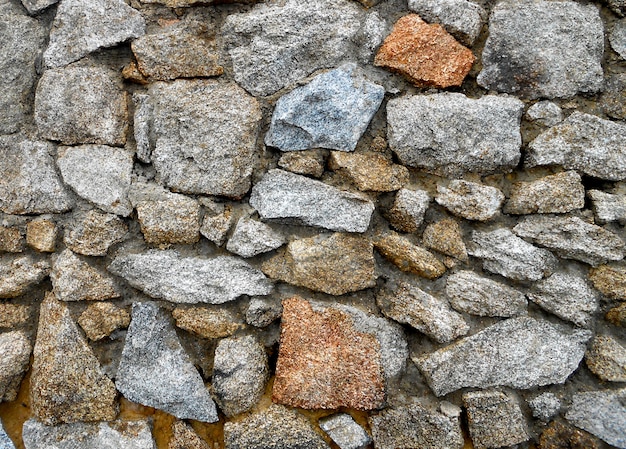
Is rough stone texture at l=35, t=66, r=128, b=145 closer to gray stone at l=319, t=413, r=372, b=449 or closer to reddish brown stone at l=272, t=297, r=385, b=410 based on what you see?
reddish brown stone at l=272, t=297, r=385, b=410

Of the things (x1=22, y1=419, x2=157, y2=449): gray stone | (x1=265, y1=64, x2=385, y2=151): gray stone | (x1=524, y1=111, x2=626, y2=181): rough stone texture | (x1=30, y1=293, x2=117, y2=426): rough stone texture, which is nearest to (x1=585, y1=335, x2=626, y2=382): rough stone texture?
(x1=524, y1=111, x2=626, y2=181): rough stone texture

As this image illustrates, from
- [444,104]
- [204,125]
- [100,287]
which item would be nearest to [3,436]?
[100,287]

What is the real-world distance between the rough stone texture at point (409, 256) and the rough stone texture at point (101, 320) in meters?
0.86

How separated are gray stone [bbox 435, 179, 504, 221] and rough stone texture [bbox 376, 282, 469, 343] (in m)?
0.28

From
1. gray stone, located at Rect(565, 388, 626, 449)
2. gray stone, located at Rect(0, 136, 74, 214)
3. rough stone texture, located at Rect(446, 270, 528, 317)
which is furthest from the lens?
gray stone, located at Rect(0, 136, 74, 214)

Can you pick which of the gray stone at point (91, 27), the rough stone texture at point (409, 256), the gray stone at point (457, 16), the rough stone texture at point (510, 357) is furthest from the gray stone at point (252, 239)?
the gray stone at point (457, 16)

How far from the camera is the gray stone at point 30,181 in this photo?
1.66 meters

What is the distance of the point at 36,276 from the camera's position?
167 centimetres

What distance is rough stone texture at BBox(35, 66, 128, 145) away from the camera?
1.67 metres

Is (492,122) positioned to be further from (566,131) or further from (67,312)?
(67,312)

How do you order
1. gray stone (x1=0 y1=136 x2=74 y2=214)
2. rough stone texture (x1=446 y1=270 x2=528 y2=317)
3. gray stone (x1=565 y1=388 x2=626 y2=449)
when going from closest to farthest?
gray stone (x1=565 y1=388 x2=626 y2=449), rough stone texture (x1=446 y1=270 x2=528 y2=317), gray stone (x1=0 y1=136 x2=74 y2=214)

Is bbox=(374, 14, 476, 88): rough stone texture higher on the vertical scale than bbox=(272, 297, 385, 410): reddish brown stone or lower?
higher

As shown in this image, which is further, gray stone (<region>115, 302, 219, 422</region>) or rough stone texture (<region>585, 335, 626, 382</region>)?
gray stone (<region>115, 302, 219, 422</region>)

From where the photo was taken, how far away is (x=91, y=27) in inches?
65.6
